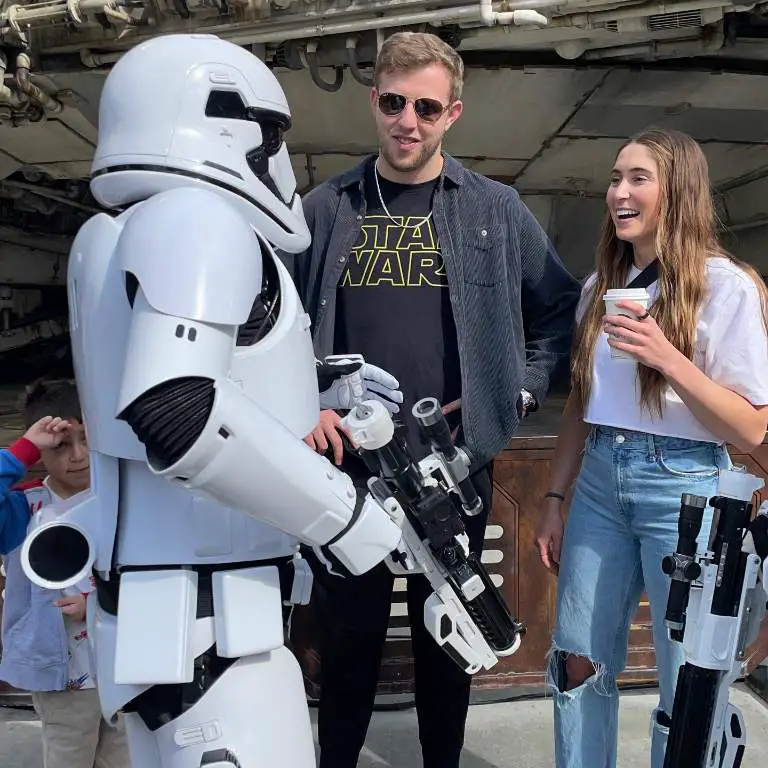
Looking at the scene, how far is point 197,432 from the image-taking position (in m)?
1.26

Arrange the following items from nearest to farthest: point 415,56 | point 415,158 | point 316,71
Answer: point 415,56 → point 415,158 → point 316,71

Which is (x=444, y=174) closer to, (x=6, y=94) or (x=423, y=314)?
(x=423, y=314)

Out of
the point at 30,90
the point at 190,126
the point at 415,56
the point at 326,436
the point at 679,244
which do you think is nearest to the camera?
the point at 190,126

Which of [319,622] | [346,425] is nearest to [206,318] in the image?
[346,425]

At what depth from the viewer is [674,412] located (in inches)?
71.7

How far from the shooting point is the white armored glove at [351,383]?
1857mm

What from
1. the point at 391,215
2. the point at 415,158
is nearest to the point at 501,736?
the point at 391,215

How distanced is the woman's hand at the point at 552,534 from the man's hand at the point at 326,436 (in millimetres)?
769

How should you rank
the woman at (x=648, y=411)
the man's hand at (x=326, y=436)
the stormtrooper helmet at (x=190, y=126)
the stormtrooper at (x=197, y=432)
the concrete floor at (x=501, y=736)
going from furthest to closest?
the concrete floor at (x=501, y=736)
the woman at (x=648, y=411)
the man's hand at (x=326, y=436)
the stormtrooper helmet at (x=190, y=126)
the stormtrooper at (x=197, y=432)

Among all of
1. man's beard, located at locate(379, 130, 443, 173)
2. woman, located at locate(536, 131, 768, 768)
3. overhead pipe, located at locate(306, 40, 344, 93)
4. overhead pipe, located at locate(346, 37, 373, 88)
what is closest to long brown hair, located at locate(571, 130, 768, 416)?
woman, located at locate(536, 131, 768, 768)

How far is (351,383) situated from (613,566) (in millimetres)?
756

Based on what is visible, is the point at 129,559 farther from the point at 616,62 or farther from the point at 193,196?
the point at 616,62

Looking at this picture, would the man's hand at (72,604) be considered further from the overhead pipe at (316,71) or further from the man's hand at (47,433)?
the overhead pipe at (316,71)

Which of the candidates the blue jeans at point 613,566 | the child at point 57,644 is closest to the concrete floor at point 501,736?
the child at point 57,644
